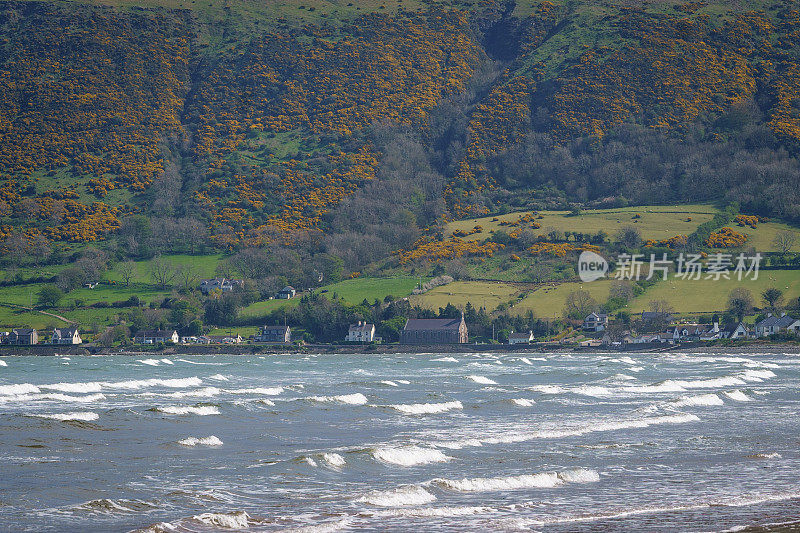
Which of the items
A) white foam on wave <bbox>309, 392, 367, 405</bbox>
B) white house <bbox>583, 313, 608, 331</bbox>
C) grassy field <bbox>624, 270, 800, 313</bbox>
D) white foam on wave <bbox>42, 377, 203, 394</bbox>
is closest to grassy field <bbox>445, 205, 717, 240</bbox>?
grassy field <bbox>624, 270, 800, 313</bbox>

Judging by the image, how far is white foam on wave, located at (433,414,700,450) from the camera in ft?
100

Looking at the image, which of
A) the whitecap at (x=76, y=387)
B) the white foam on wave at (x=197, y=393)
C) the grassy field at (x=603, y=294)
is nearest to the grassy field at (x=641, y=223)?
the grassy field at (x=603, y=294)

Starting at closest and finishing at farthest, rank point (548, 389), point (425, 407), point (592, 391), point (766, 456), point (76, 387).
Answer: point (766, 456), point (425, 407), point (592, 391), point (548, 389), point (76, 387)

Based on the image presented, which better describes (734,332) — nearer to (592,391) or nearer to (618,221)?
(618,221)

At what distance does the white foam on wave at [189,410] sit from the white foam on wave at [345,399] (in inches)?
238

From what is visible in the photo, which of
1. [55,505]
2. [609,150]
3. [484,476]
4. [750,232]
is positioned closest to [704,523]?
[484,476]

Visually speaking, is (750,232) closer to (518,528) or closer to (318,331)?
(318,331)

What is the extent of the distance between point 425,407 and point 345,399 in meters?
4.98

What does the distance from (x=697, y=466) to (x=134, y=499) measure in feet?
50.2

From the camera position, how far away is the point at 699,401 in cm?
4503

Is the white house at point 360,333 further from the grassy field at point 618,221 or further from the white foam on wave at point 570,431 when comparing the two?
the white foam on wave at point 570,431

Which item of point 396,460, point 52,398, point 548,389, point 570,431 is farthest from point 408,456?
point 548,389

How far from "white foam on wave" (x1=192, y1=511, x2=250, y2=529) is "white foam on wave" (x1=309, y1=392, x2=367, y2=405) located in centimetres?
2504

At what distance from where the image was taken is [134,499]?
21141mm
